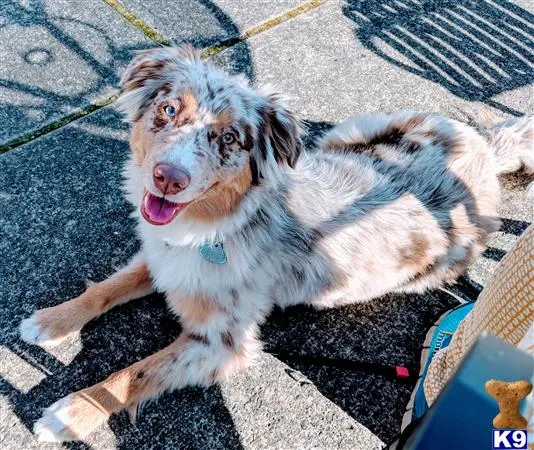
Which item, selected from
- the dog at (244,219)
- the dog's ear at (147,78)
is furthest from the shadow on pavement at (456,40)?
the dog's ear at (147,78)

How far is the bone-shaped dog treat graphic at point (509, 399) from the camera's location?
50.7 inches

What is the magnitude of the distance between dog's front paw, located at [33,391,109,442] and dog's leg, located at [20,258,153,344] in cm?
40

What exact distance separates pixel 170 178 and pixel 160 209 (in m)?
0.26

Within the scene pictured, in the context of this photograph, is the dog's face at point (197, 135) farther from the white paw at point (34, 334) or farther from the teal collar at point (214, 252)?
the white paw at point (34, 334)

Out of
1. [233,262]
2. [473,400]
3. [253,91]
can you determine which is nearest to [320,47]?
[253,91]

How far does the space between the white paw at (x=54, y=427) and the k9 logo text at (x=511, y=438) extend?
2165 millimetres

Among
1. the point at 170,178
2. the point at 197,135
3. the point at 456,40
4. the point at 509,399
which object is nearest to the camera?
the point at 509,399

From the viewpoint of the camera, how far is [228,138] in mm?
2789

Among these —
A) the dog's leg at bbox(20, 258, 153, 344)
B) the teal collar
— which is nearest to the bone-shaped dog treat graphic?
the teal collar

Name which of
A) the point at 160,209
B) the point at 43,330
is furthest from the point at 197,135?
the point at 43,330

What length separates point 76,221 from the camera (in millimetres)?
3754

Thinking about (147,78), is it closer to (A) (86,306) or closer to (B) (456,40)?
(A) (86,306)

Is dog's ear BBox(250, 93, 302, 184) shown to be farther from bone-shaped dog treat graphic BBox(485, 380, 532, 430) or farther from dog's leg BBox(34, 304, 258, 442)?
bone-shaped dog treat graphic BBox(485, 380, 532, 430)

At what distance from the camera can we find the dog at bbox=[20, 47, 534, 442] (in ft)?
9.14
